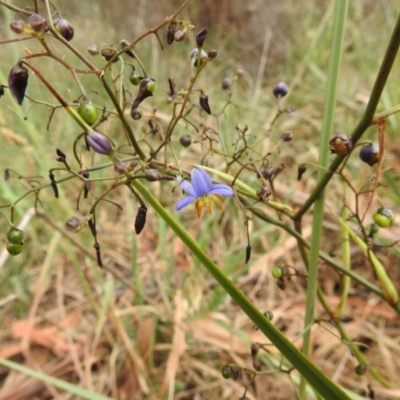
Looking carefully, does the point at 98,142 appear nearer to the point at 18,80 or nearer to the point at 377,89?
the point at 18,80

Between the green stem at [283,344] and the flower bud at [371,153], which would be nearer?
the green stem at [283,344]

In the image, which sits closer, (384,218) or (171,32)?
(171,32)

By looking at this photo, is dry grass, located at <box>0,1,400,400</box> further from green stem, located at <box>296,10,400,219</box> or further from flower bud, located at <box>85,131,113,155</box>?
flower bud, located at <box>85,131,113,155</box>

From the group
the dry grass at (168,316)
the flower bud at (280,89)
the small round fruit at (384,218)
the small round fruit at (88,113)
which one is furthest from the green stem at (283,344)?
the dry grass at (168,316)

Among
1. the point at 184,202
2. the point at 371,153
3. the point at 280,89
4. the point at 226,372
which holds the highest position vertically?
the point at 280,89

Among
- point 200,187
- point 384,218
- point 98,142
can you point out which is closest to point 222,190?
point 200,187

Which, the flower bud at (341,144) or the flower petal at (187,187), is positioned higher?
the flower bud at (341,144)

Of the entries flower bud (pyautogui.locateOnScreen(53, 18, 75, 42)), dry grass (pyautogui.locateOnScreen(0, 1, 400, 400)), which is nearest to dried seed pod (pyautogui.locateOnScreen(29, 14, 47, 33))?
flower bud (pyautogui.locateOnScreen(53, 18, 75, 42))

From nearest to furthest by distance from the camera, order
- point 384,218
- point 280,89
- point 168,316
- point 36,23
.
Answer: point 36,23 < point 384,218 < point 280,89 < point 168,316

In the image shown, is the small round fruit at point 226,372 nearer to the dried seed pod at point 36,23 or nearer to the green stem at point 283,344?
the green stem at point 283,344

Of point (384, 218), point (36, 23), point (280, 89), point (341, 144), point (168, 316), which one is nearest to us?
point (36, 23)
